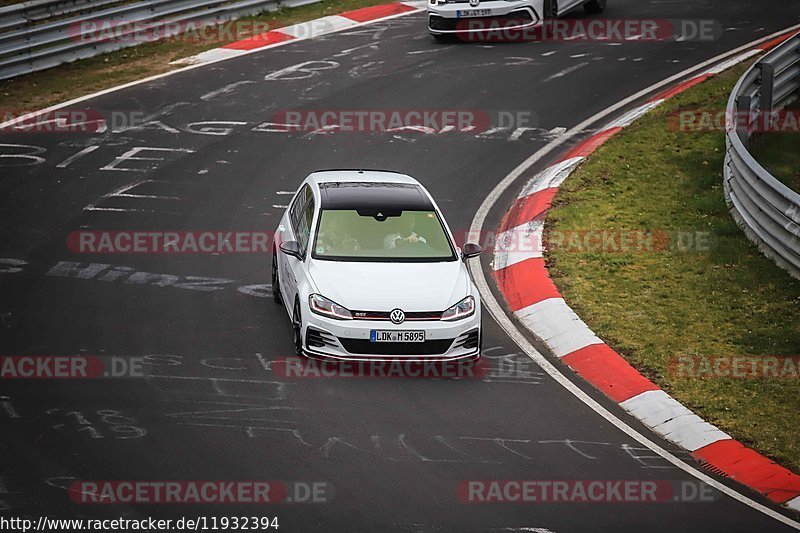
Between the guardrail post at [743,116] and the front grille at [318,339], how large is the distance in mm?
7593

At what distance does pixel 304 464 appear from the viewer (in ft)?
31.6

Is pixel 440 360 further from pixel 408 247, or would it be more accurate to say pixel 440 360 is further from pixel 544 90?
pixel 544 90

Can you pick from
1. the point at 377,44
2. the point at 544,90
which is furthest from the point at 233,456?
the point at 377,44

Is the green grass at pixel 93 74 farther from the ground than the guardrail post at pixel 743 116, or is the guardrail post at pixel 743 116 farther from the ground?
the green grass at pixel 93 74

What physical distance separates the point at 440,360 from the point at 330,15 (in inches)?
626

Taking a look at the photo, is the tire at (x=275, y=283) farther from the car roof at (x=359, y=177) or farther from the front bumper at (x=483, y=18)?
the front bumper at (x=483, y=18)

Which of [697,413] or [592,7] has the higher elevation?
[592,7]
